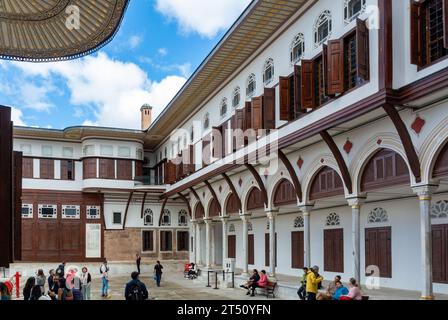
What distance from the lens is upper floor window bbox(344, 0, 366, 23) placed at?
38.8 feet

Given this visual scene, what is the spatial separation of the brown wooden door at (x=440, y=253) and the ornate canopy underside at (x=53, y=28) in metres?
9.88

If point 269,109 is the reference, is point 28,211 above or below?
below

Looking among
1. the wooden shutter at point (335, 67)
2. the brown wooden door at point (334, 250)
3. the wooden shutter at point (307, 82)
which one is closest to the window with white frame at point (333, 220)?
the brown wooden door at point (334, 250)

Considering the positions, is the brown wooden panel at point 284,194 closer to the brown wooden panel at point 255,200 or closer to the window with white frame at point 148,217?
the brown wooden panel at point 255,200

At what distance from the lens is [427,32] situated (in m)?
9.77

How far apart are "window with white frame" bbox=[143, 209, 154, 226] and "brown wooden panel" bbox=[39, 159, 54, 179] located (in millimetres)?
6037

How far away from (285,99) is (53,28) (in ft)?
28.2

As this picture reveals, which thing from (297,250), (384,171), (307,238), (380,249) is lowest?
(297,250)

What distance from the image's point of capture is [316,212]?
19062mm

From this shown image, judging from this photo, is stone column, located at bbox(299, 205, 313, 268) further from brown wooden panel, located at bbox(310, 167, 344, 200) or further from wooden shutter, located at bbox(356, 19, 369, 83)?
wooden shutter, located at bbox(356, 19, 369, 83)

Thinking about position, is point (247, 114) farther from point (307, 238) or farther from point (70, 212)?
point (70, 212)

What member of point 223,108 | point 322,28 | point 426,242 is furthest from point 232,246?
point 426,242

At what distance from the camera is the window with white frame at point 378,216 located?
1533 centimetres

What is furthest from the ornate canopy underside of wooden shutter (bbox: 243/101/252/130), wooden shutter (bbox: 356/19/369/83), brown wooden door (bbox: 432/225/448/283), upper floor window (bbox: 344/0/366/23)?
wooden shutter (bbox: 243/101/252/130)
